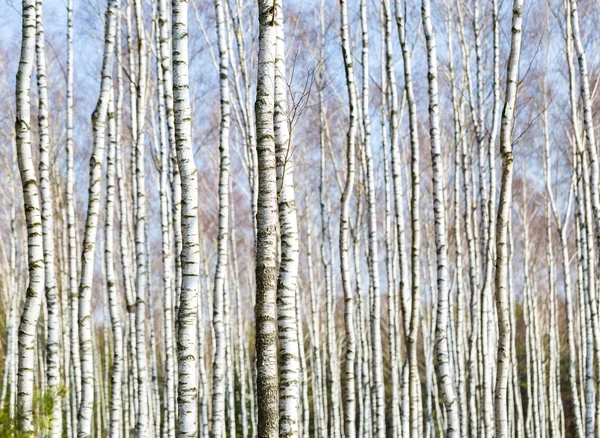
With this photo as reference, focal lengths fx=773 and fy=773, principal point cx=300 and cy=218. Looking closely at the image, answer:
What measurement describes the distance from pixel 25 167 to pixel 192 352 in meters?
2.12

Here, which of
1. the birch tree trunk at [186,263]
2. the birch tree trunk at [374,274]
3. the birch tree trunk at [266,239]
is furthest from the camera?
the birch tree trunk at [374,274]

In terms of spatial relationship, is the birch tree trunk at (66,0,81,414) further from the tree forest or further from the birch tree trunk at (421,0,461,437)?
the birch tree trunk at (421,0,461,437)

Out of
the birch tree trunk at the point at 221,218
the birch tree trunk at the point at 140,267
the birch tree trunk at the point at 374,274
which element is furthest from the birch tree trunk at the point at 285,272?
the birch tree trunk at the point at 374,274

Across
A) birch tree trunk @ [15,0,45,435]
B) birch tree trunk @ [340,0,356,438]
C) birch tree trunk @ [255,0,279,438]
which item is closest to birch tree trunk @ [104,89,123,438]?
birch tree trunk @ [15,0,45,435]

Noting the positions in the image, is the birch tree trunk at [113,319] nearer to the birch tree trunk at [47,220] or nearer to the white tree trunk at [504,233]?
the birch tree trunk at [47,220]

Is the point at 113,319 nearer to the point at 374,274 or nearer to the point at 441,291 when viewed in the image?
the point at 374,274

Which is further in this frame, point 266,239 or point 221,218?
point 221,218

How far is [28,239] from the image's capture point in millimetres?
A: 5824

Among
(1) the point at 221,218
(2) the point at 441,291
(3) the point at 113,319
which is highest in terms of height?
(1) the point at 221,218

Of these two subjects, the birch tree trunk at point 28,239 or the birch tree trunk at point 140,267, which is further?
the birch tree trunk at point 140,267

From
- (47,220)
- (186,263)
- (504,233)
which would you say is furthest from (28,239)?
(504,233)

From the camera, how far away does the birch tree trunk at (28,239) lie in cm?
570

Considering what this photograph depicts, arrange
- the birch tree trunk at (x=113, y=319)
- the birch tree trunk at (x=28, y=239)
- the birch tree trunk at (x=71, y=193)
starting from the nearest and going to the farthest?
the birch tree trunk at (x=28, y=239) < the birch tree trunk at (x=113, y=319) < the birch tree trunk at (x=71, y=193)

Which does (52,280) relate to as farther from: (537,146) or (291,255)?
(537,146)
